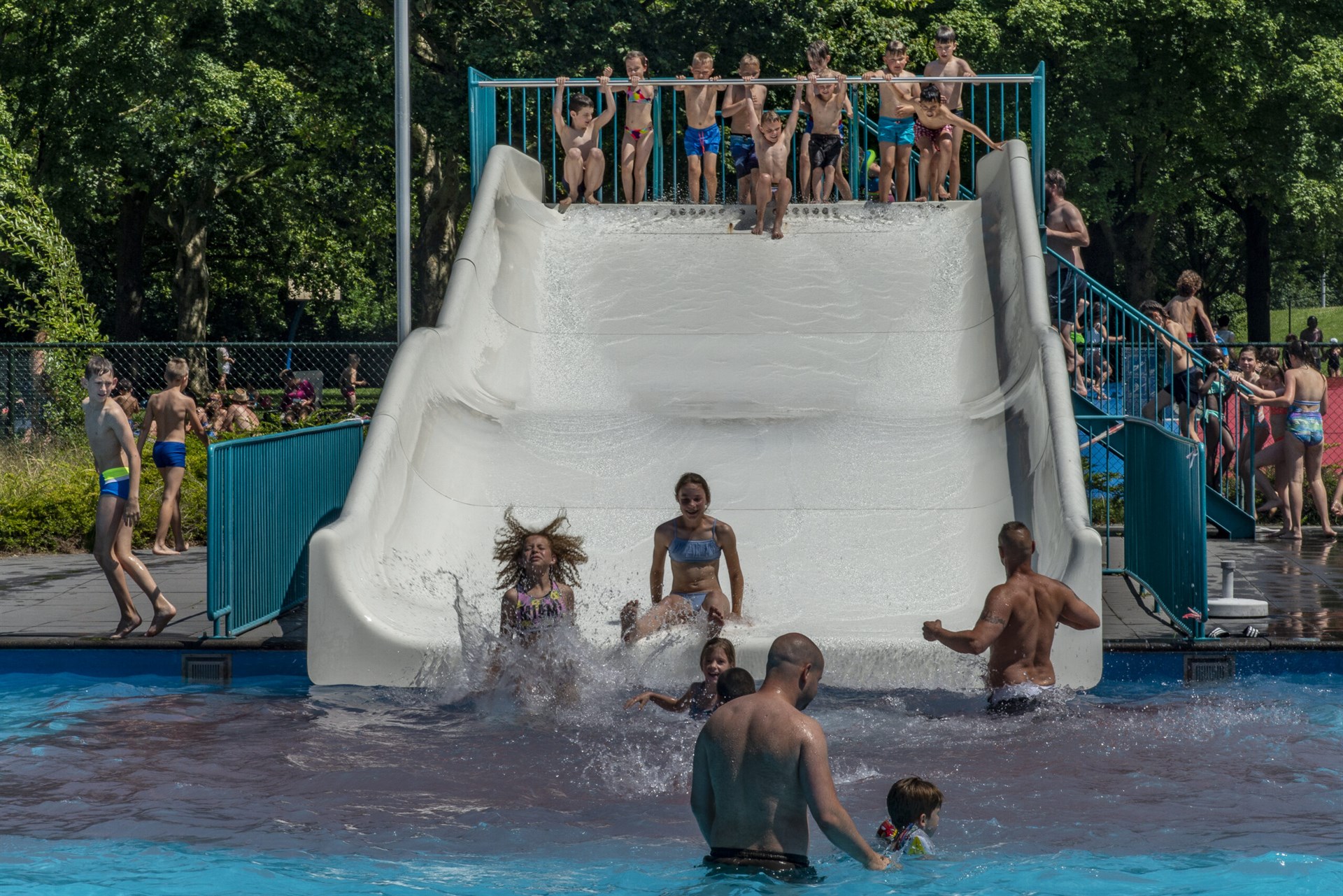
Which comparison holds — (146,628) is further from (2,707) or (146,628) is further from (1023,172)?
(1023,172)

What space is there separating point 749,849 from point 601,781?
2504 millimetres

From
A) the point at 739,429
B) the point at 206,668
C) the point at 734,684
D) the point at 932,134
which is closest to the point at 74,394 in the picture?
the point at 739,429

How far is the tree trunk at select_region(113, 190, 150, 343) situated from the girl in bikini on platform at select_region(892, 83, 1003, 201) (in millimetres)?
25168

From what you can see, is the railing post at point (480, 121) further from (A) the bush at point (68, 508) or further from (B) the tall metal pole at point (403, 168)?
(A) the bush at point (68, 508)

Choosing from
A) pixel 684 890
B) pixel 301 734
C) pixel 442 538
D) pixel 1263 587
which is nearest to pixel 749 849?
pixel 684 890

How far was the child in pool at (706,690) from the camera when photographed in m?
7.59

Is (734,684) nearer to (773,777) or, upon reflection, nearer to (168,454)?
(773,777)

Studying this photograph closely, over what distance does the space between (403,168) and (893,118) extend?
5314 mm

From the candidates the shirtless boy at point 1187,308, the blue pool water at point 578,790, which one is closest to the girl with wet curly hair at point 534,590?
the blue pool water at point 578,790

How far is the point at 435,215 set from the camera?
30719mm

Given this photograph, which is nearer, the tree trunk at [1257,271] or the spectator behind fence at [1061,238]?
the spectator behind fence at [1061,238]

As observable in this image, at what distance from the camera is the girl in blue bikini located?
32.0ft

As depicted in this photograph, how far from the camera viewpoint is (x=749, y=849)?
5.58 meters

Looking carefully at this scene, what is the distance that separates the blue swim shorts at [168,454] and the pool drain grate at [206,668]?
4.40 m
